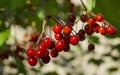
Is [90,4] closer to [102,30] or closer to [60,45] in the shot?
[102,30]

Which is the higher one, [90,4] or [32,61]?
[90,4]

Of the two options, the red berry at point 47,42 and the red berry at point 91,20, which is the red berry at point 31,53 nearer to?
the red berry at point 47,42

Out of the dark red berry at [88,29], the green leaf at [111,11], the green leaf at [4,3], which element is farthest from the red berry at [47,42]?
the green leaf at [4,3]

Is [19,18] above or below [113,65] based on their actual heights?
above

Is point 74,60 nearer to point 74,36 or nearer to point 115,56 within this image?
point 115,56

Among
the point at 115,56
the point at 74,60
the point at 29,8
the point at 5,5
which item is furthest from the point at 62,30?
the point at 74,60

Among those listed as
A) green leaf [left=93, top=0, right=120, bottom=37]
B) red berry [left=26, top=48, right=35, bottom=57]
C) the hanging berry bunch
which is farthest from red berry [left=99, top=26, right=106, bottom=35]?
red berry [left=26, top=48, right=35, bottom=57]

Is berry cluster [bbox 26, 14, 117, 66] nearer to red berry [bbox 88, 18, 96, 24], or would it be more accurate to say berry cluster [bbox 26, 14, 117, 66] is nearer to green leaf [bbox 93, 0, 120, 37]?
red berry [bbox 88, 18, 96, 24]

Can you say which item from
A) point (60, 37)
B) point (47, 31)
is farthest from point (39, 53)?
point (47, 31)
